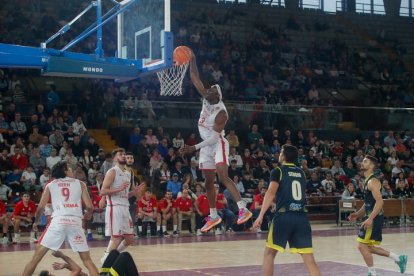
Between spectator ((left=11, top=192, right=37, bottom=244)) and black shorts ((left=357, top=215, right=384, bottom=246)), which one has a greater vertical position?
black shorts ((left=357, top=215, right=384, bottom=246))

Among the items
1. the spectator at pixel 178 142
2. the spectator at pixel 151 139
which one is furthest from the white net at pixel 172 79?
the spectator at pixel 178 142

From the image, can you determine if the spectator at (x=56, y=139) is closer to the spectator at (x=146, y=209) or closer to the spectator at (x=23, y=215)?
the spectator at (x=23, y=215)

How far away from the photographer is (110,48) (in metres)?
14.3

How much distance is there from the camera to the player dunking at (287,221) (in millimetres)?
8633

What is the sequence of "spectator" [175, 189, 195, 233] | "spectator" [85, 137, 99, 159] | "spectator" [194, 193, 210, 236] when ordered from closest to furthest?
"spectator" [194, 193, 210, 236] → "spectator" [175, 189, 195, 233] → "spectator" [85, 137, 99, 159]

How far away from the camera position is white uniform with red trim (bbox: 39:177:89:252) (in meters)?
9.59

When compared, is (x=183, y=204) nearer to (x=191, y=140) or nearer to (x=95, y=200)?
(x=95, y=200)

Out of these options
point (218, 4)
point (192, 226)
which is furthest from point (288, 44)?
point (192, 226)

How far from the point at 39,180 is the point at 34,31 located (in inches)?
281

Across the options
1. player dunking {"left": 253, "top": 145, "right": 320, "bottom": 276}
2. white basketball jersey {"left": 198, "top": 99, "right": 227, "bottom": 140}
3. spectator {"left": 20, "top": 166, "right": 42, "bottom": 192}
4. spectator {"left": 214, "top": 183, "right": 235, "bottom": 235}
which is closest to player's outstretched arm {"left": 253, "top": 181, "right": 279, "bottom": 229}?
player dunking {"left": 253, "top": 145, "right": 320, "bottom": 276}

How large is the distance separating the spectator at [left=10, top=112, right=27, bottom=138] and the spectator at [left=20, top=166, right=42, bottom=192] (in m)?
1.93

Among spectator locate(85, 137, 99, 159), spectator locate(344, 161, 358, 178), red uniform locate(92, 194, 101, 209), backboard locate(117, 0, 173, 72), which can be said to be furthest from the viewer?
spectator locate(344, 161, 358, 178)

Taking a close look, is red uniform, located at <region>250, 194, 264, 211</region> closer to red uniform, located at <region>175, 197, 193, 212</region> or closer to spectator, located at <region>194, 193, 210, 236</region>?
spectator, located at <region>194, 193, 210, 236</region>

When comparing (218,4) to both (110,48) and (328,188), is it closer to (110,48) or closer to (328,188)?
(328,188)
